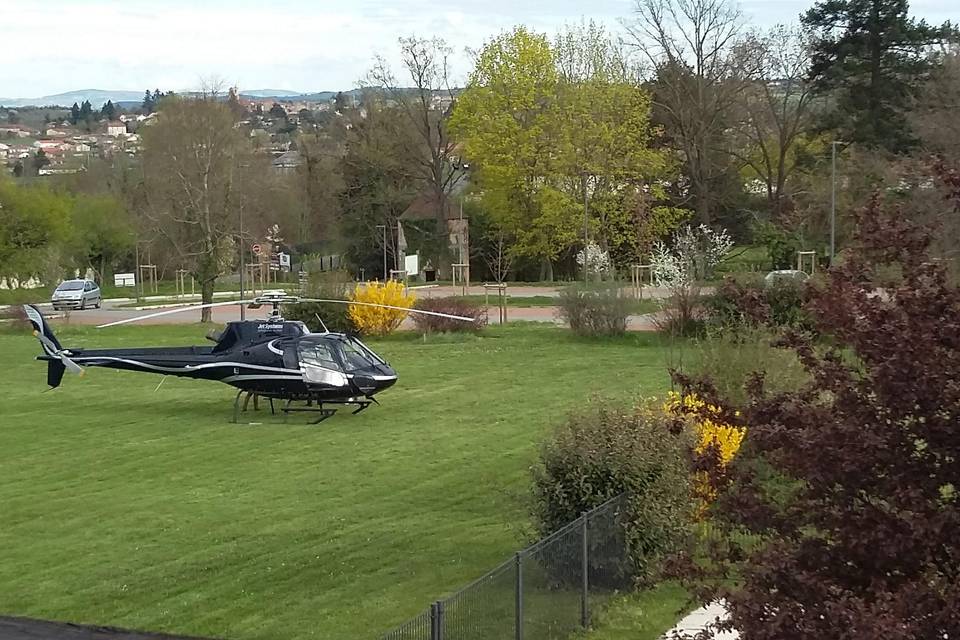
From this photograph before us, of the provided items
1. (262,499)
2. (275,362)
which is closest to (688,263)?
(275,362)

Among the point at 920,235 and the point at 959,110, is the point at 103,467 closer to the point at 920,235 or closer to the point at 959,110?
the point at 920,235

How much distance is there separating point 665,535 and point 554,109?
145 ft

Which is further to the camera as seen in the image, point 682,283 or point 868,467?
point 682,283

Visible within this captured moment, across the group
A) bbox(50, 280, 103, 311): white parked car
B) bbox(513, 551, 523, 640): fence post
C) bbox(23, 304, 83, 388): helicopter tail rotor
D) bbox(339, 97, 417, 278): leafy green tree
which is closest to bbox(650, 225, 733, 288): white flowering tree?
bbox(23, 304, 83, 388): helicopter tail rotor

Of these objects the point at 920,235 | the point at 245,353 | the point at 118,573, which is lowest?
A: the point at 118,573

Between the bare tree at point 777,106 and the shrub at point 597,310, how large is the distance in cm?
2227

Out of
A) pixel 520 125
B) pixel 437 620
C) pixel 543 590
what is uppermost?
pixel 520 125

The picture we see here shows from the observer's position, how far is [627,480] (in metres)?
11.4

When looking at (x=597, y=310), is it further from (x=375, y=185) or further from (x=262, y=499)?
(x=375, y=185)

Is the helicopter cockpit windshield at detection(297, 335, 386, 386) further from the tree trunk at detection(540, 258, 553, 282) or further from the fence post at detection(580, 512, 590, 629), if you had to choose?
the tree trunk at detection(540, 258, 553, 282)

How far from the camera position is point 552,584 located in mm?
10078

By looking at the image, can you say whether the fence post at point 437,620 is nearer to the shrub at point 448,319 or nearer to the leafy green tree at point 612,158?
the shrub at point 448,319

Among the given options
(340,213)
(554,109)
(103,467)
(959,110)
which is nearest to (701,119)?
(554,109)

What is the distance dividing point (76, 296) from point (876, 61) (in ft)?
113
